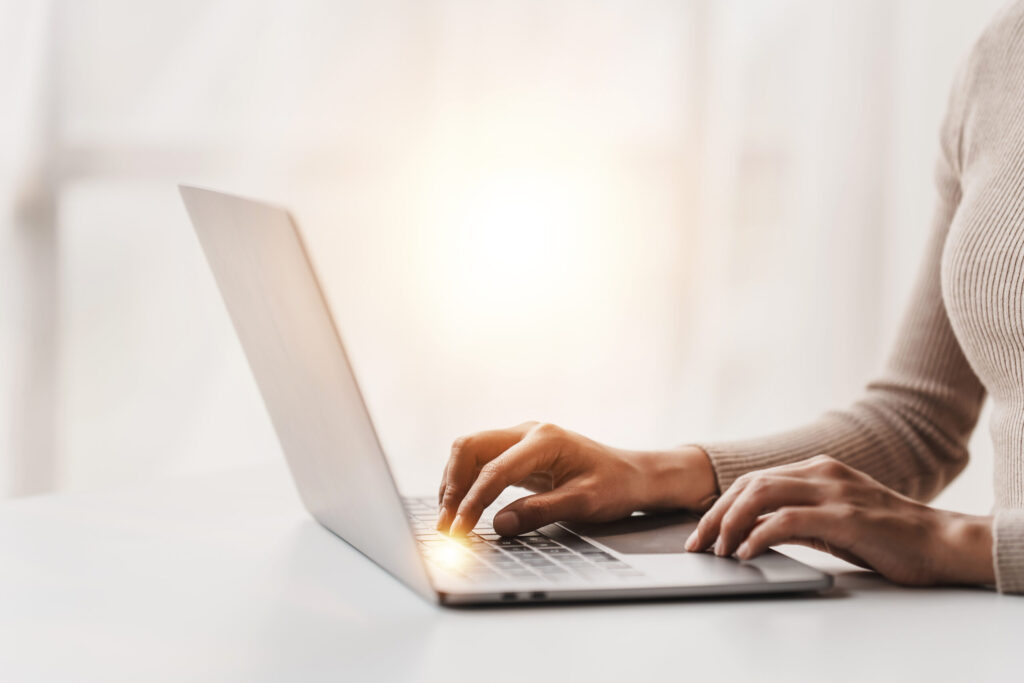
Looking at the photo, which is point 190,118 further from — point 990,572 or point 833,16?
point 990,572

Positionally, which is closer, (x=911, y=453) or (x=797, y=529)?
(x=797, y=529)

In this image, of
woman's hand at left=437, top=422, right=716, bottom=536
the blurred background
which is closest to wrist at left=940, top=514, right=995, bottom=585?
woman's hand at left=437, top=422, right=716, bottom=536

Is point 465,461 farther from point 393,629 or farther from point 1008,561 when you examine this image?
point 1008,561

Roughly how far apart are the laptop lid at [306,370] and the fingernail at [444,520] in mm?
55

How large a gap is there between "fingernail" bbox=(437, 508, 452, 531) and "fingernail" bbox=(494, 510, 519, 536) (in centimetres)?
4

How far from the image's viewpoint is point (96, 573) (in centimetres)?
58

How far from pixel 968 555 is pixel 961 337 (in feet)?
1.17

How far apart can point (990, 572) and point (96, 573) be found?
21.1 inches

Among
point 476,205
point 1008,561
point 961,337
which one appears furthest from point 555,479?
point 476,205

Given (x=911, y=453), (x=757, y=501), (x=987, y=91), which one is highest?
(x=987, y=91)

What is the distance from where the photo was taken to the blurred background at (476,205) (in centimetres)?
192

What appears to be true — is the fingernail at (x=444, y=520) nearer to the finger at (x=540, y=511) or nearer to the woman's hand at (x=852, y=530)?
the finger at (x=540, y=511)

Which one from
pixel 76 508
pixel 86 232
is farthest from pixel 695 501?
pixel 86 232

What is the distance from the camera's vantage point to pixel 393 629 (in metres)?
0.46
